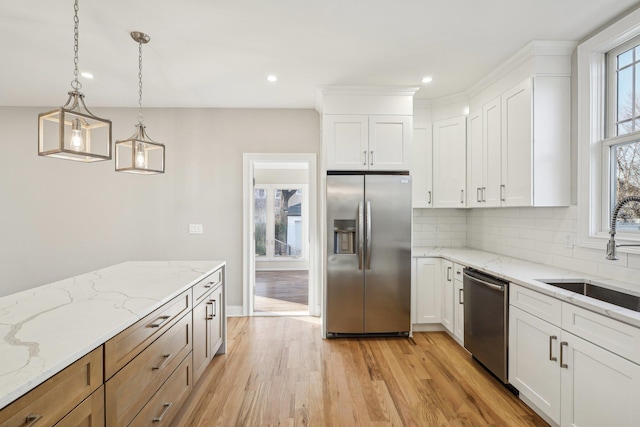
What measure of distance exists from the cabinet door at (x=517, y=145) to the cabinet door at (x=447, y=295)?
0.85 metres

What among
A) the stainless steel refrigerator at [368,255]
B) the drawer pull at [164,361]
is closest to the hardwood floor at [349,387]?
the stainless steel refrigerator at [368,255]

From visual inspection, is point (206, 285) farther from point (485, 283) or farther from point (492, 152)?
point (492, 152)

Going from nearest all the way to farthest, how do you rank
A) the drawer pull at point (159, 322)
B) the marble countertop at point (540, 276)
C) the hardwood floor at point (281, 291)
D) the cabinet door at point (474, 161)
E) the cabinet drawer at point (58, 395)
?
1. the cabinet drawer at point (58, 395)
2. the marble countertop at point (540, 276)
3. the drawer pull at point (159, 322)
4. the cabinet door at point (474, 161)
5. the hardwood floor at point (281, 291)

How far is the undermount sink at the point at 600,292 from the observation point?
173 centimetres

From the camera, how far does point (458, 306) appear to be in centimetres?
289

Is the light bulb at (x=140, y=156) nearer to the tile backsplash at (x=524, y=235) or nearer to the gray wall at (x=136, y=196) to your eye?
the gray wall at (x=136, y=196)

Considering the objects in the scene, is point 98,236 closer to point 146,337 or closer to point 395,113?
point 146,337

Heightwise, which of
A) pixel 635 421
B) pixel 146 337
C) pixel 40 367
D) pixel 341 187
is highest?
pixel 341 187

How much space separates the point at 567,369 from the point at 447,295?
142 cm

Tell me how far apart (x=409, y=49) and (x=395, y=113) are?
0.77 m

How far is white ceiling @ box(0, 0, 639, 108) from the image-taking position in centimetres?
193

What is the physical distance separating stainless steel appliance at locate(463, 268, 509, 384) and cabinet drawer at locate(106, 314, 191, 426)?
224 centimetres

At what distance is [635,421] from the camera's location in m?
1.31

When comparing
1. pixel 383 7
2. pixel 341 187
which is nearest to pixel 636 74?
pixel 383 7
